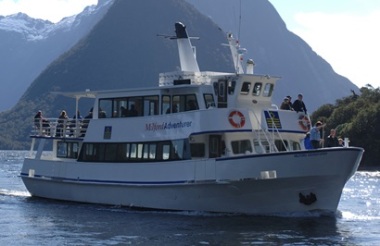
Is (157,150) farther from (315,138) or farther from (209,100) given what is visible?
(315,138)

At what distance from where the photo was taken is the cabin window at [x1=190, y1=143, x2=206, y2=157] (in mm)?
28469

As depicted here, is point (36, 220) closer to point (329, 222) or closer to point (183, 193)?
point (183, 193)

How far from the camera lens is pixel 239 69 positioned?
30297mm

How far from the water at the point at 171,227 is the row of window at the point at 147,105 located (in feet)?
13.6

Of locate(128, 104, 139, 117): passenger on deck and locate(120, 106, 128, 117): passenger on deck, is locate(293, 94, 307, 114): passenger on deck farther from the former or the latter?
locate(120, 106, 128, 117): passenger on deck

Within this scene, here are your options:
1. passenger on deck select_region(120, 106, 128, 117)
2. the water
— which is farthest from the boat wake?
passenger on deck select_region(120, 106, 128, 117)

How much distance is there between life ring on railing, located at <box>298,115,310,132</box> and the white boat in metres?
0.06

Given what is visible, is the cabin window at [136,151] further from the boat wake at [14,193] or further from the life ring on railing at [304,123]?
the boat wake at [14,193]

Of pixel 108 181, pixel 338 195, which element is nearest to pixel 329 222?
pixel 338 195

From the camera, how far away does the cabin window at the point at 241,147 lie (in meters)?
28.2

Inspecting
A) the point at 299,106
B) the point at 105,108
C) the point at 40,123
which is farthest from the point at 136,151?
the point at 40,123

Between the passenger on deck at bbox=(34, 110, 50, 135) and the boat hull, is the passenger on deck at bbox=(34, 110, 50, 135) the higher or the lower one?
the higher one

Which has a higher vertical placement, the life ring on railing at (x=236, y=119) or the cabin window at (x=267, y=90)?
the cabin window at (x=267, y=90)

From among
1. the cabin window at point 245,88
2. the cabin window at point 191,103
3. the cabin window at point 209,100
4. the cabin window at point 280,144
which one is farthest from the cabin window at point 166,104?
the cabin window at point 280,144
